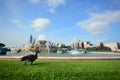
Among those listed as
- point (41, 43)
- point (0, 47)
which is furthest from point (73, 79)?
point (41, 43)

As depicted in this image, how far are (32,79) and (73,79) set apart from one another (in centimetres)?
205

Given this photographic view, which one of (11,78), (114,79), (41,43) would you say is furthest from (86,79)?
(41,43)

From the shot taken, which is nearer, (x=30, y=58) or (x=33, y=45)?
(x=30, y=58)

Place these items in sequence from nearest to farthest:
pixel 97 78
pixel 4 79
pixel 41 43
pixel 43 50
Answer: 1. pixel 4 79
2. pixel 97 78
3. pixel 43 50
4. pixel 41 43

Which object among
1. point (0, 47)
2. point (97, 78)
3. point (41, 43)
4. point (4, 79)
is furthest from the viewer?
point (41, 43)

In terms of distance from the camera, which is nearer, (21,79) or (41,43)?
(21,79)

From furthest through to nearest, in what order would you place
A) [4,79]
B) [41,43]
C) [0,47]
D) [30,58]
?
[41,43], [0,47], [30,58], [4,79]

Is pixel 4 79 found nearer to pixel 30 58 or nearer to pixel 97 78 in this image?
pixel 97 78

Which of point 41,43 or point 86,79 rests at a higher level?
point 41,43

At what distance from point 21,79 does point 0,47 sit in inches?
2787

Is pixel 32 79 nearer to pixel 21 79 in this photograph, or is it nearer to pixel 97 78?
pixel 21 79

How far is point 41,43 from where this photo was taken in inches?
7008

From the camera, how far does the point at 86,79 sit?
9336mm

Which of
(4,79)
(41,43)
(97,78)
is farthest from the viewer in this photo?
(41,43)
